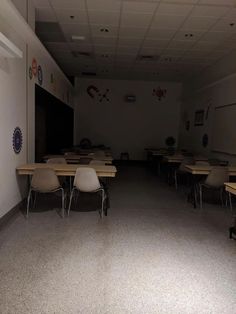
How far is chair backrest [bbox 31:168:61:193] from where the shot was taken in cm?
418

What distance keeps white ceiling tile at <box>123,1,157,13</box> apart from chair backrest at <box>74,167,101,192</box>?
2938mm

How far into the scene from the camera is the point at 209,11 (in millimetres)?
4867

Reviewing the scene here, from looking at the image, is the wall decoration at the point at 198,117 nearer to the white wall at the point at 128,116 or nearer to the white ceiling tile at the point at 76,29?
the white wall at the point at 128,116

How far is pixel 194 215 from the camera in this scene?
182 inches

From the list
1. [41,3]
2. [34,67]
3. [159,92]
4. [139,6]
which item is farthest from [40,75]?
[159,92]

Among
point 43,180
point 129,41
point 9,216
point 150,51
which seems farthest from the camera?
point 150,51

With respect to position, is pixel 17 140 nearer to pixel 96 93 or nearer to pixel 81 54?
pixel 81 54

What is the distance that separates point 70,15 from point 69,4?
0.48 m

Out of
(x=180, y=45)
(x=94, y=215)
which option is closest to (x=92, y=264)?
(x=94, y=215)

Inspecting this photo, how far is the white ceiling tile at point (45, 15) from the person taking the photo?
5129 mm

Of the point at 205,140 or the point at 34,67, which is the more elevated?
the point at 34,67

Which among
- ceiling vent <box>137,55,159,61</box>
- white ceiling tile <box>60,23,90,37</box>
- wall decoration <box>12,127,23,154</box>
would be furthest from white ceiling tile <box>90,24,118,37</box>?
wall decoration <box>12,127,23,154</box>

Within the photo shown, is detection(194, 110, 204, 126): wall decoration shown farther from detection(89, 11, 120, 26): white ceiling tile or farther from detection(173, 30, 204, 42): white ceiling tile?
detection(89, 11, 120, 26): white ceiling tile

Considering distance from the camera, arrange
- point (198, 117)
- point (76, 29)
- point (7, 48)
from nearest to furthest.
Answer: point (7, 48)
point (76, 29)
point (198, 117)
